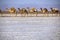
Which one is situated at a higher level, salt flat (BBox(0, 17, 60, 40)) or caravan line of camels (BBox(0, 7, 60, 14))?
caravan line of camels (BBox(0, 7, 60, 14))

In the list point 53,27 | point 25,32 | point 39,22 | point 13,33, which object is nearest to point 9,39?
point 13,33

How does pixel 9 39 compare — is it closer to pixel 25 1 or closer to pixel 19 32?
pixel 19 32

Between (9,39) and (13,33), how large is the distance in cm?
10

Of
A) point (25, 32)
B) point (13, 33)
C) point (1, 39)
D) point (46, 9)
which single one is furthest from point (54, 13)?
point (1, 39)

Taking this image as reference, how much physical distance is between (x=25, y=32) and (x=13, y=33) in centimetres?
17

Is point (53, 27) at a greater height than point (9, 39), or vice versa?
point (53, 27)

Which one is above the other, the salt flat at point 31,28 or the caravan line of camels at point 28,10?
the caravan line of camels at point 28,10

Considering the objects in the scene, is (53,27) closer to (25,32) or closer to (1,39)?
(25,32)

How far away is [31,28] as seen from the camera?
7.39 ft

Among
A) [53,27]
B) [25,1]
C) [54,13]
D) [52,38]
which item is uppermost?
[25,1]

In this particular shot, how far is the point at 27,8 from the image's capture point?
2.22m

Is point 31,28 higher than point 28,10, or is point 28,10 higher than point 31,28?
point 28,10

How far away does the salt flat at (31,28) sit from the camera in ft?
7.29

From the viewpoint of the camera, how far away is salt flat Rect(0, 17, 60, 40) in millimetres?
2223
